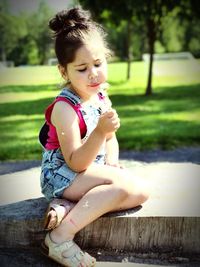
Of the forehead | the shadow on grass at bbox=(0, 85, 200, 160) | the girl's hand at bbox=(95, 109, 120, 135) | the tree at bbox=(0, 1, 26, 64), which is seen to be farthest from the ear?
the tree at bbox=(0, 1, 26, 64)

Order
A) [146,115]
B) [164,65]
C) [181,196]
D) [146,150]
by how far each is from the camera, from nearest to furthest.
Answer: [181,196], [146,150], [146,115], [164,65]

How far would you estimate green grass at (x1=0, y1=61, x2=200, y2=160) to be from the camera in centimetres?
592

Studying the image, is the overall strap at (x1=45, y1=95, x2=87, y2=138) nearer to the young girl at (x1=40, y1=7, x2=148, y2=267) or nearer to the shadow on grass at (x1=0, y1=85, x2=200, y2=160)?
the young girl at (x1=40, y1=7, x2=148, y2=267)

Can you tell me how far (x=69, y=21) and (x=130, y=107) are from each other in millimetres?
7101

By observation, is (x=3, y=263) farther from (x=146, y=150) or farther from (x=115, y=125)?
(x=146, y=150)

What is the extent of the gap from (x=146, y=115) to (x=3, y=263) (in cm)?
630

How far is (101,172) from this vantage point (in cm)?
232

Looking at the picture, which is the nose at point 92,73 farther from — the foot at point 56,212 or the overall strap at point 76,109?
the foot at point 56,212

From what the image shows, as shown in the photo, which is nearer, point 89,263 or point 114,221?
point 89,263

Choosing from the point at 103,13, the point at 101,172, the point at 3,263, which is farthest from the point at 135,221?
the point at 103,13

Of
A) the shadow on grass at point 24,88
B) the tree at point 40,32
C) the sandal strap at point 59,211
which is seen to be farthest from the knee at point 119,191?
the shadow on grass at point 24,88

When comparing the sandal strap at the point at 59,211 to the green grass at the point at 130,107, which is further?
the green grass at the point at 130,107

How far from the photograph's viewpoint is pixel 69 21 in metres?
2.40

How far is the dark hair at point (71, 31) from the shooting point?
2.32m
